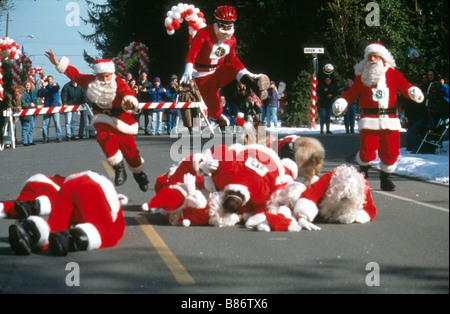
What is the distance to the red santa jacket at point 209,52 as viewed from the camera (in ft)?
36.5

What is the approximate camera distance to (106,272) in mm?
5996

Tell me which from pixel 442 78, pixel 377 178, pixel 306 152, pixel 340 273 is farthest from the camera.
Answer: pixel 442 78

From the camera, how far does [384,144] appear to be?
35.9 feet

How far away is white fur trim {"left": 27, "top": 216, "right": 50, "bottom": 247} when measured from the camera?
658 centimetres

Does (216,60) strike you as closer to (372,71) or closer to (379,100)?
(372,71)

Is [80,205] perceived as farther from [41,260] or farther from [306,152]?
[306,152]

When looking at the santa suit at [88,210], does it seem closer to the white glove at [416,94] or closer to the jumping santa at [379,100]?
the jumping santa at [379,100]

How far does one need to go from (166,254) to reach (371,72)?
5.03 m

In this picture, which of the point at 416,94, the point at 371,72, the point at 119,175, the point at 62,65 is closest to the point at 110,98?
the point at 62,65

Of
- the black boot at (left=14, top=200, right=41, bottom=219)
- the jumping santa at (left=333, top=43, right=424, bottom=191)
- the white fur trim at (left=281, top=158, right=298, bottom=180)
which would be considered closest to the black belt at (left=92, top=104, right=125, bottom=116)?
the black boot at (left=14, top=200, right=41, bottom=219)

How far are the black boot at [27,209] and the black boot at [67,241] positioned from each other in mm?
1381

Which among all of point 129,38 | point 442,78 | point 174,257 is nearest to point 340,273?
point 174,257

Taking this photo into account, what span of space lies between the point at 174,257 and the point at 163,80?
26320 mm

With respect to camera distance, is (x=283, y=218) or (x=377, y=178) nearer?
(x=283, y=218)
